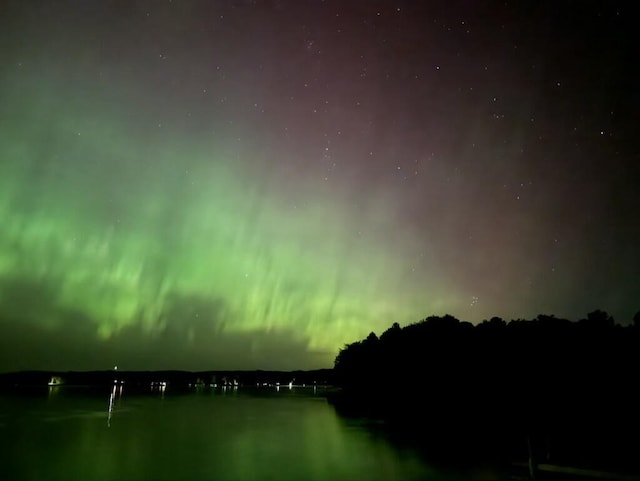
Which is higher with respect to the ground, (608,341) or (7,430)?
(608,341)

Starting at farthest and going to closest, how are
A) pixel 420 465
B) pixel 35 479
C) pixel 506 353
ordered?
1. pixel 506 353
2. pixel 420 465
3. pixel 35 479

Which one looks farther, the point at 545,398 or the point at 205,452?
the point at 205,452

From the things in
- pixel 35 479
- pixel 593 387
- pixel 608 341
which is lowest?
pixel 35 479

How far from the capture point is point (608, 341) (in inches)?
1420

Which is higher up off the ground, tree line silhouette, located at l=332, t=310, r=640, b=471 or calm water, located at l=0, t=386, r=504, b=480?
tree line silhouette, located at l=332, t=310, r=640, b=471

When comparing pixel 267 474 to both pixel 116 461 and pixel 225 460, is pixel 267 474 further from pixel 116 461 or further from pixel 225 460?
pixel 116 461

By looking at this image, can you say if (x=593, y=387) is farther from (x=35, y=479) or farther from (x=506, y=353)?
(x=35, y=479)

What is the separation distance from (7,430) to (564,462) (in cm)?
4587

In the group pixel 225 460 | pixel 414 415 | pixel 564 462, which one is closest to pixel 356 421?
pixel 414 415

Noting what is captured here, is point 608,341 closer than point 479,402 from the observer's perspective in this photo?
Yes

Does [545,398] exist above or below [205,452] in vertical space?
above

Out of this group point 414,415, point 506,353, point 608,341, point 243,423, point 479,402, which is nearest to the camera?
point 506,353

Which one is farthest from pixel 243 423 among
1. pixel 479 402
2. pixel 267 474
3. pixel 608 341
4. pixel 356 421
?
pixel 608 341

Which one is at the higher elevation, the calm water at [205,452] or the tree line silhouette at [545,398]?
the tree line silhouette at [545,398]
